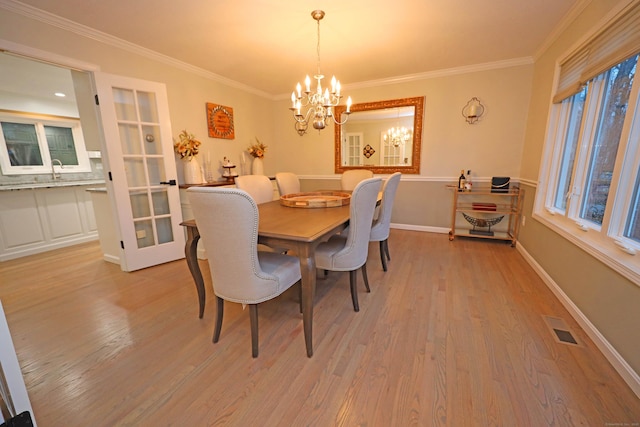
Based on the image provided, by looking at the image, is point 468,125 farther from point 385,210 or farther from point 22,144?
point 22,144

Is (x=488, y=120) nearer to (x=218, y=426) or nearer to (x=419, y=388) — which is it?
(x=419, y=388)

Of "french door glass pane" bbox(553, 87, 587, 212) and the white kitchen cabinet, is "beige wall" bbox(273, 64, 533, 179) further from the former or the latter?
the white kitchen cabinet

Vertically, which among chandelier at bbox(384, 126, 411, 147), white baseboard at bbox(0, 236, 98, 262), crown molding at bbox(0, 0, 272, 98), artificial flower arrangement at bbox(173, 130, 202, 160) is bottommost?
white baseboard at bbox(0, 236, 98, 262)

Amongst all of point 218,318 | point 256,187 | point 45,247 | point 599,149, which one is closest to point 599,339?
point 599,149

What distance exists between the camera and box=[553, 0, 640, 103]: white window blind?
4.79 feet

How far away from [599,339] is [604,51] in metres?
1.88

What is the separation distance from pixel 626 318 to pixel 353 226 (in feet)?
5.01

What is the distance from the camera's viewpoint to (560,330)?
1.71 metres

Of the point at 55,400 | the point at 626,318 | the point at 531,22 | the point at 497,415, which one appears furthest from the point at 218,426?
the point at 531,22

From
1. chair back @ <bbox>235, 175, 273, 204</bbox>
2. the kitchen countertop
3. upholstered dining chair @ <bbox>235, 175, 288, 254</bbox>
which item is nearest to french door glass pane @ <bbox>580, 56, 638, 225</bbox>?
upholstered dining chair @ <bbox>235, 175, 288, 254</bbox>

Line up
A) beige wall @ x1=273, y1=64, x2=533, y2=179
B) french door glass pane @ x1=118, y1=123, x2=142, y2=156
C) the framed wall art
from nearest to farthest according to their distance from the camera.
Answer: french door glass pane @ x1=118, y1=123, x2=142, y2=156 → beige wall @ x1=273, y1=64, x2=533, y2=179 → the framed wall art

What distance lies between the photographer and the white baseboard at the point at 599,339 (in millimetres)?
1273

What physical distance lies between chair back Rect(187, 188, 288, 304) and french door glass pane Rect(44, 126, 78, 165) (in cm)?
429

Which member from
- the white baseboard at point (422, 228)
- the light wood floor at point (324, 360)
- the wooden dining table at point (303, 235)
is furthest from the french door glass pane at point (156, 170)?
the white baseboard at point (422, 228)
